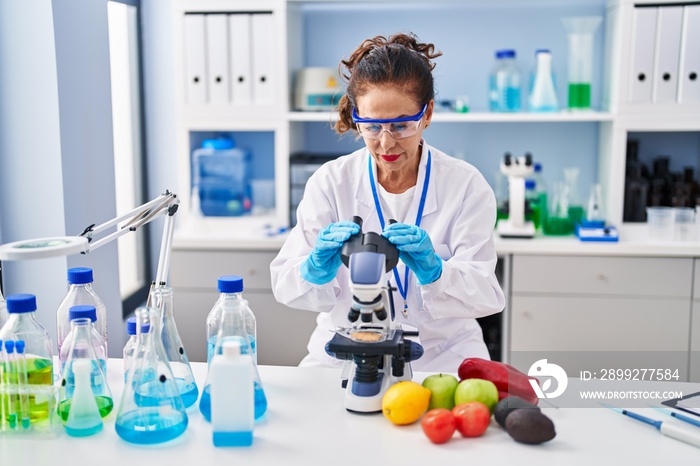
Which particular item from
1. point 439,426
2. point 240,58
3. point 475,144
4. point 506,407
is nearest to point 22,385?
point 439,426

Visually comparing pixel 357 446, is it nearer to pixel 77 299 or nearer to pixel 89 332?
pixel 89 332

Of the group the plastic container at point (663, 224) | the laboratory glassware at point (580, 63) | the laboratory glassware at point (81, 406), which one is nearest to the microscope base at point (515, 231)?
the plastic container at point (663, 224)

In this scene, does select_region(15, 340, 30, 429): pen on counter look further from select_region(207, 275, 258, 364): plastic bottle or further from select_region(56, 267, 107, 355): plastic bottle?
select_region(207, 275, 258, 364): plastic bottle

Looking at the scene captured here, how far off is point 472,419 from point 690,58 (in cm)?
224

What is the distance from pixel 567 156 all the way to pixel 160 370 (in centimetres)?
258

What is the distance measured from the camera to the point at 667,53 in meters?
2.92

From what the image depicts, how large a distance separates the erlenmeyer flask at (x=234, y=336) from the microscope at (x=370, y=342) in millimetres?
143

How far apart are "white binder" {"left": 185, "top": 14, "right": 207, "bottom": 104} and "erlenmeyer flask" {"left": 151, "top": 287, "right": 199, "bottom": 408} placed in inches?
76.8

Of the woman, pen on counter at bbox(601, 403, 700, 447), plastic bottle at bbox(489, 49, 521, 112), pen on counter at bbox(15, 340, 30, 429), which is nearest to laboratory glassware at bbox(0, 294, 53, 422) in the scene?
pen on counter at bbox(15, 340, 30, 429)

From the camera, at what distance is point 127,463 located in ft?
3.80

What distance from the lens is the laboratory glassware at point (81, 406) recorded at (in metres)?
1.24

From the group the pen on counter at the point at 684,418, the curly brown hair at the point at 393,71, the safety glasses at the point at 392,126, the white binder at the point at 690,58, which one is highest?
the white binder at the point at 690,58

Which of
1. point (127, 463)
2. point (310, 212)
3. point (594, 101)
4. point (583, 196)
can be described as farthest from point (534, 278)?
point (127, 463)

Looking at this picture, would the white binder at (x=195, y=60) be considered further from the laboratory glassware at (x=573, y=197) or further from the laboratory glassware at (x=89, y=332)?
the laboratory glassware at (x=89, y=332)
